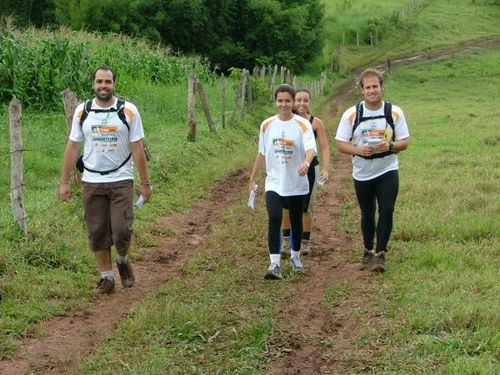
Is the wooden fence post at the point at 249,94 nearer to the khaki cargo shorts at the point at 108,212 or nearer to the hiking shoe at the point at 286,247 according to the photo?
the hiking shoe at the point at 286,247

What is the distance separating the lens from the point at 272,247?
7.18 m

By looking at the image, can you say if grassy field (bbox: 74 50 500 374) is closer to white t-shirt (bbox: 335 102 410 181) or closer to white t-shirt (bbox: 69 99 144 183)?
white t-shirt (bbox: 335 102 410 181)

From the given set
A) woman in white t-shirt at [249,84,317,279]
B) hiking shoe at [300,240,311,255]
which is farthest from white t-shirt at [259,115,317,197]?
hiking shoe at [300,240,311,255]

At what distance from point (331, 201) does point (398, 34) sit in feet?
167

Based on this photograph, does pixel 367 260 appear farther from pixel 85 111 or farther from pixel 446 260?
pixel 85 111

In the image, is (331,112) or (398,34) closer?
(331,112)

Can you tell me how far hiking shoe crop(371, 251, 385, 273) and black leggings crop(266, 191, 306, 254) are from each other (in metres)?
0.82

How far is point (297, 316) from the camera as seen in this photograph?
239 inches

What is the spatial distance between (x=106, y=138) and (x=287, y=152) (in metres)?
1.84

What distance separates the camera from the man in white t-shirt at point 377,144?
7.09m

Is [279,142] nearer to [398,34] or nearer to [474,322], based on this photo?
[474,322]

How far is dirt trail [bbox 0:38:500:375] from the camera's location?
515 cm

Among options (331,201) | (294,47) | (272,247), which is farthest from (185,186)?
(294,47)

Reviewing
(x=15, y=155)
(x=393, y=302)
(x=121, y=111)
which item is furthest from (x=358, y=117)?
(x=15, y=155)
